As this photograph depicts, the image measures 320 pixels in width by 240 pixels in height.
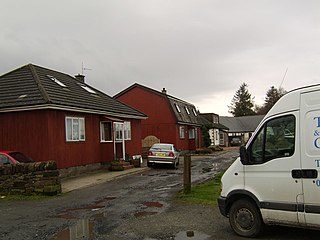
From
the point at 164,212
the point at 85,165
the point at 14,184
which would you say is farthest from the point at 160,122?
the point at 164,212

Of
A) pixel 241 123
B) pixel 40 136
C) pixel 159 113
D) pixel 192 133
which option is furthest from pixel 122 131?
pixel 241 123

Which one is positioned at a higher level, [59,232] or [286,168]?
[286,168]

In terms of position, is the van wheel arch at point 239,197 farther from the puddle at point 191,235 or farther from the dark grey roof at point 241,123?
the dark grey roof at point 241,123

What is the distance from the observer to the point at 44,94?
736 inches

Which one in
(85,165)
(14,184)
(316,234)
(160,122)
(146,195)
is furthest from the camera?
(160,122)

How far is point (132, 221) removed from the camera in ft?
29.1

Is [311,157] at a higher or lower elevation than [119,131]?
lower

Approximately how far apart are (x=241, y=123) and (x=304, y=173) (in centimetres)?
7926

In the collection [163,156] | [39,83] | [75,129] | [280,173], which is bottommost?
[163,156]

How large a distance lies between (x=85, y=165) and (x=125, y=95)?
2064cm

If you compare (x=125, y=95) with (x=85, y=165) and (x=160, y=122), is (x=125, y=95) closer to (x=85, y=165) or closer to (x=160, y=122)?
(x=160, y=122)

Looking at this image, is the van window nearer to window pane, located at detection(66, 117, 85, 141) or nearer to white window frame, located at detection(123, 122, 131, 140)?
window pane, located at detection(66, 117, 85, 141)

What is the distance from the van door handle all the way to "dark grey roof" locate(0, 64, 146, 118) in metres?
13.7

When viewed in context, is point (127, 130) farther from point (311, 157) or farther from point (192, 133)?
point (311, 157)
